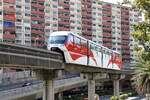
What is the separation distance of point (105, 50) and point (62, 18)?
67354 mm

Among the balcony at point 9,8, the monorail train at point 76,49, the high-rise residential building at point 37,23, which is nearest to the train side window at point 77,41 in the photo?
the monorail train at point 76,49

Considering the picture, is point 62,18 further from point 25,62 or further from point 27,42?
point 25,62

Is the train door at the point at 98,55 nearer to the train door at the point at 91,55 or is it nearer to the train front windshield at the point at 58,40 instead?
the train door at the point at 91,55

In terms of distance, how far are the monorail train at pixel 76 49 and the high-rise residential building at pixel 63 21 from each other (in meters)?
36.8

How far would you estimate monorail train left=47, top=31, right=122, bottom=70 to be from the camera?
1702 inches

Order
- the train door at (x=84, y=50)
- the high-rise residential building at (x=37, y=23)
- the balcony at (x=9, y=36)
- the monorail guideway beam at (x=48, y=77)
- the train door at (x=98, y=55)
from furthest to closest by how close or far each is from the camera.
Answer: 1. the high-rise residential building at (x=37, y=23)
2. the balcony at (x=9, y=36)
3. the train door at (x=98, y=55)
4. the train door at (x=84, y=50)
5. the monorail guideway beam at (x=48, y=77)

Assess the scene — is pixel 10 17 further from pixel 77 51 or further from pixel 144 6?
pixel 144 6

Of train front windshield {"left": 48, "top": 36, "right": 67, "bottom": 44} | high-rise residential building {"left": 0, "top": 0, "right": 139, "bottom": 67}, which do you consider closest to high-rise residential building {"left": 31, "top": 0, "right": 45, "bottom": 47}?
high-rise residential building {"left": 0, "top": 0, "right": 139, "bottom": 67}

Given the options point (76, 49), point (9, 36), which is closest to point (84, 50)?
point (76, 49)

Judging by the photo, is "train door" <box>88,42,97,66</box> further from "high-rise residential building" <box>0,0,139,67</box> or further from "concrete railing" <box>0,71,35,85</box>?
"high-rise residential building" <box>0,0,139,67</box>

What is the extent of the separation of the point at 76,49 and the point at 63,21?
281ft

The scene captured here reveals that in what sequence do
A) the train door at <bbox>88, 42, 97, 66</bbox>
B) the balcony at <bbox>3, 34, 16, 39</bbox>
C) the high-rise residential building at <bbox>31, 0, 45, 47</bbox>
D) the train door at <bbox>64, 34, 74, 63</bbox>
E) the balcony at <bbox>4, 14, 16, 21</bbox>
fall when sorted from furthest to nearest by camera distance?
the high-rise residential building at <bbox>31, 0, 45, 47</bbox>, the balcony at <bbox>4, 14, 16, 21</bbox>, the balcony at <bbox>3, 34, 16, 39</bbox>, the train door at <bbox>88, 42, 97, 66</bbox>, the train door at <bbox>64, 34, 74, 63</bbox>

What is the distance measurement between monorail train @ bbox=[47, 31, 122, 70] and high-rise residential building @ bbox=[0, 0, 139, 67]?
121 feet

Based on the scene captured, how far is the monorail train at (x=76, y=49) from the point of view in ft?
142
